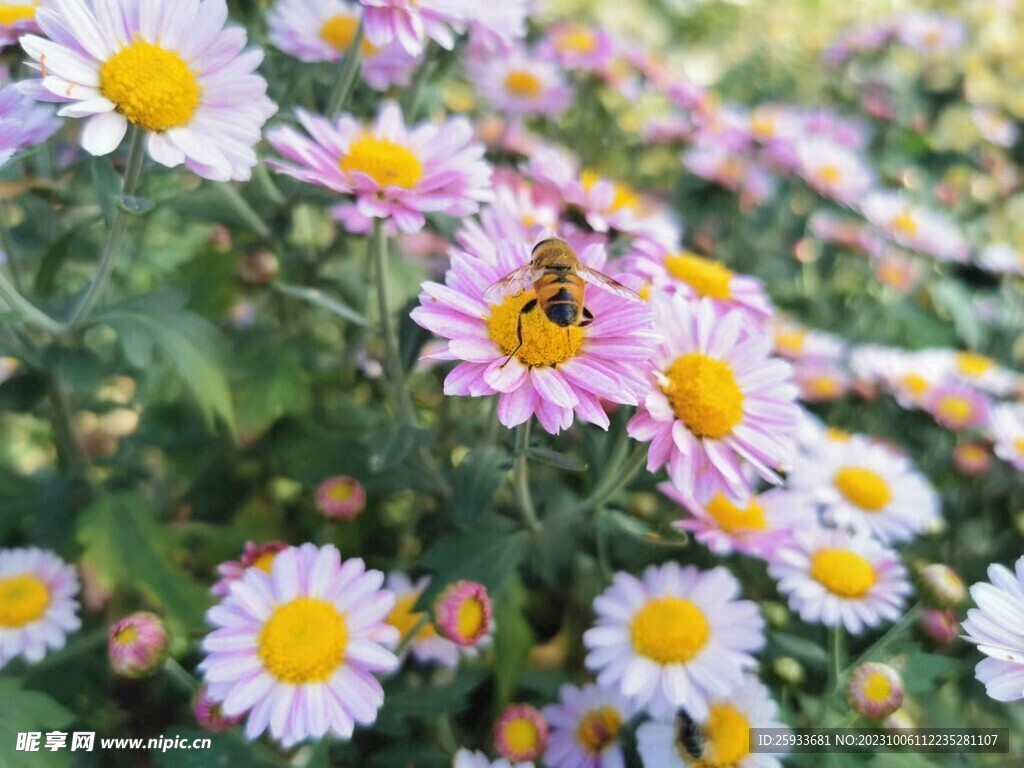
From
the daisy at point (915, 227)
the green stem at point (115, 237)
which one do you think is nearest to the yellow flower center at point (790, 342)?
the daisy at point (915, 227)

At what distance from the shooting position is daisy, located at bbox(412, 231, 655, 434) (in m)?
1.20

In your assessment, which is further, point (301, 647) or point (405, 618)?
point (405, 618)

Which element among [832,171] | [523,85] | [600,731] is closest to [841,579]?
[600,731]

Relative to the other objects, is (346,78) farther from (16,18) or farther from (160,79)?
(16,18)

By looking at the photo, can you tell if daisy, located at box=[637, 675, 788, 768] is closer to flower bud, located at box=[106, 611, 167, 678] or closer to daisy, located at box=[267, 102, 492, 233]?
flower bud, located at box=[106, 611, 167, 678]

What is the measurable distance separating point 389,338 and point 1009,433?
1570mm

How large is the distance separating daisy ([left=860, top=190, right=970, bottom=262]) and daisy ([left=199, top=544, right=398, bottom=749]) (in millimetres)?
2233

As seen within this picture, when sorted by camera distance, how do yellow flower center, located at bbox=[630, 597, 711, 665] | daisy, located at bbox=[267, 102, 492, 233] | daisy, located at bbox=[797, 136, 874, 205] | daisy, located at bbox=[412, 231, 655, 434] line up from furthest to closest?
daisy, located at bbox=[797, 136, 874, 205] → yellow flower center, located at bbox=[630, 597, 711, 665] → daisy, located at bbox=[267, 102, 492, 233] → daisy, located at bbox=[412, 231, 655, 434]

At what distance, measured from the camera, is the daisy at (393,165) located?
4.71 feet

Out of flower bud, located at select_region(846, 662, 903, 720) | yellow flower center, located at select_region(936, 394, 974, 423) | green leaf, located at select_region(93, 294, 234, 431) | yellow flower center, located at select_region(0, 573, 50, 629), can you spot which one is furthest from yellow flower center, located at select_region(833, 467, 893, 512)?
yellow flower center, located at select_region(0, 573, 50, 629)

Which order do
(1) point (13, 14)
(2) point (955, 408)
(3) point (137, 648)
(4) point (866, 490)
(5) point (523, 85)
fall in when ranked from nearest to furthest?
(3) point (137, 648) → (1) point (13, 14) → (4) point (866, 490) → (2) point (955, 408) → (5) point (523, 85)

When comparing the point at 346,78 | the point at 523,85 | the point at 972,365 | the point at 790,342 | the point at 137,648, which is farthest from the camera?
the point at 523,85

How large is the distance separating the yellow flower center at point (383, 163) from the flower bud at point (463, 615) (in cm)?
71

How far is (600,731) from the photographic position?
163 centimetres
